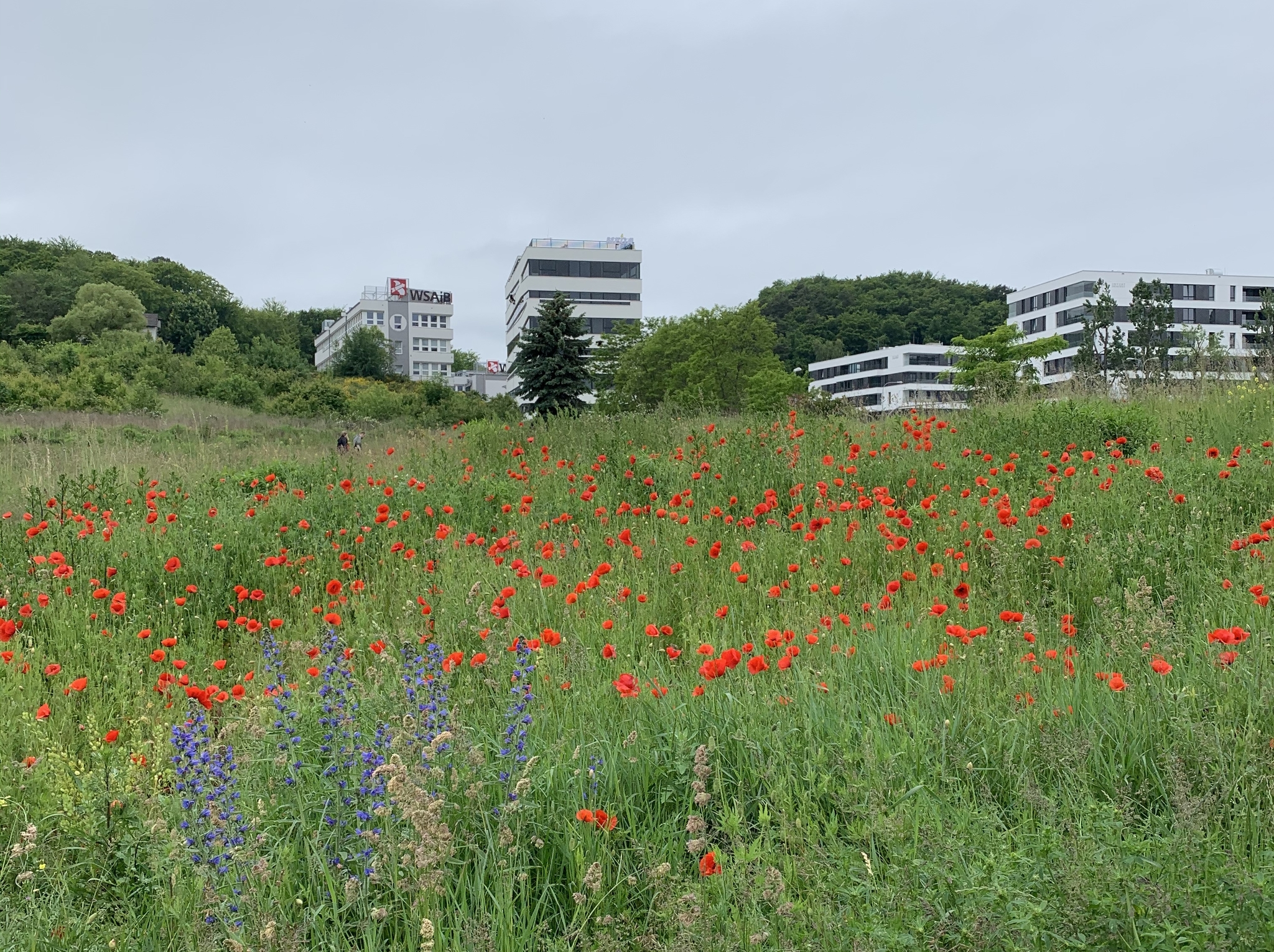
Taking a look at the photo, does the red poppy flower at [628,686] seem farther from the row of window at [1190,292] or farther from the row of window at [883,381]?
the row of window at [883,381]

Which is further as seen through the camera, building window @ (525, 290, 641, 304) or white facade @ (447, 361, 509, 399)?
white facade @ (447, 361, 509, 399)

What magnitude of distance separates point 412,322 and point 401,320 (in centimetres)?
154

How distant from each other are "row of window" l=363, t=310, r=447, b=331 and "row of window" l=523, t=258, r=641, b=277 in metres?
40.0

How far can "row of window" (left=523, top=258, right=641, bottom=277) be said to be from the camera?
74688 mm

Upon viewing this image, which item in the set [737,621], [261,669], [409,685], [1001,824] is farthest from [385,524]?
[1001,824]

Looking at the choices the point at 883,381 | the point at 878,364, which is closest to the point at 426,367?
the point at 878,364

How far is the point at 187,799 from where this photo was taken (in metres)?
2.24

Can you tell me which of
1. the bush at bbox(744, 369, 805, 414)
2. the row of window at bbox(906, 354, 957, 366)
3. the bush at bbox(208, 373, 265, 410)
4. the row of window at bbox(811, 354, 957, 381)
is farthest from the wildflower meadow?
the row of window at bbox(906, 354, 957, 366)

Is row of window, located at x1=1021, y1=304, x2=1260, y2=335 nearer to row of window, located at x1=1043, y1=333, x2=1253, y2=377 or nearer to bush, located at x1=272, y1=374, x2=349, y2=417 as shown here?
row of window, located at x1=1043, y1=333, x2=1253, y2=377

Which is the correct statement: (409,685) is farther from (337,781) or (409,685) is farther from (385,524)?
(385,524)

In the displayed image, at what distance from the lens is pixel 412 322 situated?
111188 millimetres

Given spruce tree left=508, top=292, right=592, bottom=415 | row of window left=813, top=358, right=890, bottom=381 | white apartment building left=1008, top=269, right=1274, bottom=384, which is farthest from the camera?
row of window left=813, top=358, right=890, bottom=381

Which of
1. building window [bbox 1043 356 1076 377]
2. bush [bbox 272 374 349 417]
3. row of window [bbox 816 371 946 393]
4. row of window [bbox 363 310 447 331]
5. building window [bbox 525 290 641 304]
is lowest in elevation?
bush [bbox 272 374 349 417]

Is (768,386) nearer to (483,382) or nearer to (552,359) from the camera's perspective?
(552,359)
